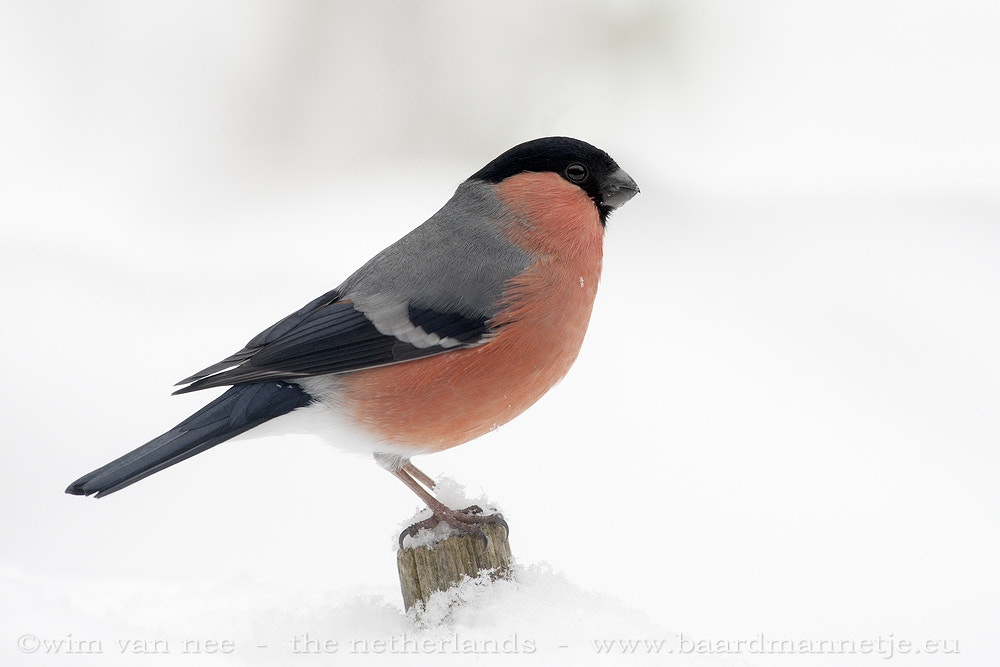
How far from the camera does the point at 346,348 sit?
2881mm

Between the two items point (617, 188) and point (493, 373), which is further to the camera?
point (617, 188)

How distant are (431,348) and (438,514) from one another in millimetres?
562

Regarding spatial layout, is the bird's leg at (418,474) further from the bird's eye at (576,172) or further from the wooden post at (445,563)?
the bird's eye at (576,172)

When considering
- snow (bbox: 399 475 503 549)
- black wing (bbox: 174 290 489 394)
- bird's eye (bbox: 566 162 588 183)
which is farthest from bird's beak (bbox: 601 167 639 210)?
snow (bbox: 399 475 503 549)

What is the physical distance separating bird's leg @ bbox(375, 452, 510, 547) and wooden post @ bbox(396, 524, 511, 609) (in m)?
0.04

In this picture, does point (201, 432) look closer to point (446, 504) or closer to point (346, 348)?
point (346, 348)

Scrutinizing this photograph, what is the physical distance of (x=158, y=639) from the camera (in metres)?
2.85

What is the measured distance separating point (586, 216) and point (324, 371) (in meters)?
1.00

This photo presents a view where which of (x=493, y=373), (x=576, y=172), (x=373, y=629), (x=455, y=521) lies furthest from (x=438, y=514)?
(x=576, y=172)

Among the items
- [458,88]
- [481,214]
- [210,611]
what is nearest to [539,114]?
[458,88]

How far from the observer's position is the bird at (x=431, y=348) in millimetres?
2844

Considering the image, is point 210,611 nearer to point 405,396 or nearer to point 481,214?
point 405,396

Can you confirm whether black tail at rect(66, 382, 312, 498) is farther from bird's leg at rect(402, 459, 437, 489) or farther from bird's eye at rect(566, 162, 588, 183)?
bird's eye at rect(566, 162, 588, 183)

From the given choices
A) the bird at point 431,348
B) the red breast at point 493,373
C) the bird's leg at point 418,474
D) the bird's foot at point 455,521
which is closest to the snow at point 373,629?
the bird's foot at point 455,521
